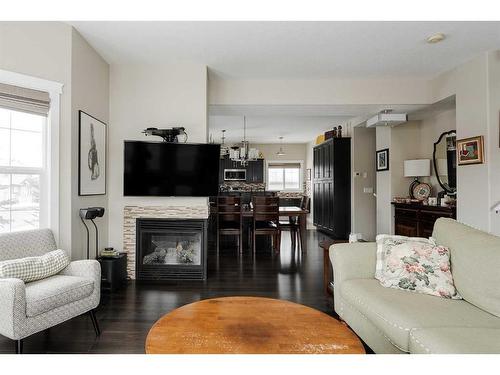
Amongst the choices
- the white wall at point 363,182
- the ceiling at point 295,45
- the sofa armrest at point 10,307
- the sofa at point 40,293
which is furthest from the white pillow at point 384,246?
the white wall at point 363,182

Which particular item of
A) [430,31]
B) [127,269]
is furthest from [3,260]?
[430,31]

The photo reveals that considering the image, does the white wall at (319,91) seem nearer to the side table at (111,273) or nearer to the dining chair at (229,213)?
the dining chair at (229,213)

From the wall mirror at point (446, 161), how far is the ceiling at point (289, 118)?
18.4 inches

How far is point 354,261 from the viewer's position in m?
2.30

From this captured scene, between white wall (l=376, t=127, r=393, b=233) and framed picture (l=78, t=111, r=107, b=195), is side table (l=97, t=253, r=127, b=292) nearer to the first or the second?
framed picture (l=78, t=111, r=107, b=195)


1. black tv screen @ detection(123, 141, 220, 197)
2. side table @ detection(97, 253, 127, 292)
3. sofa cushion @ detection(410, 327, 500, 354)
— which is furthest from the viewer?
black tv screen @ detection(123, 141, 220, 197)

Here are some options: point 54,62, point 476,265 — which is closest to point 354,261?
point 476,265

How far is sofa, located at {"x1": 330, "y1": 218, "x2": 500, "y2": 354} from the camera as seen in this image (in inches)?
55.5

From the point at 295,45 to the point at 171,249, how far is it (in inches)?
108

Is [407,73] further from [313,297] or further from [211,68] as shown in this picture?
[313,297]

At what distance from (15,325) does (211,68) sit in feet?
10.7

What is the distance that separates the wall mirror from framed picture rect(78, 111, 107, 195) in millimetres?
4685

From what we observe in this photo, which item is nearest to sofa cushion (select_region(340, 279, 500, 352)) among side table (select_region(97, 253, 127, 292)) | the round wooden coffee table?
the round wooden coffee table

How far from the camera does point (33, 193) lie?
2689 mm
